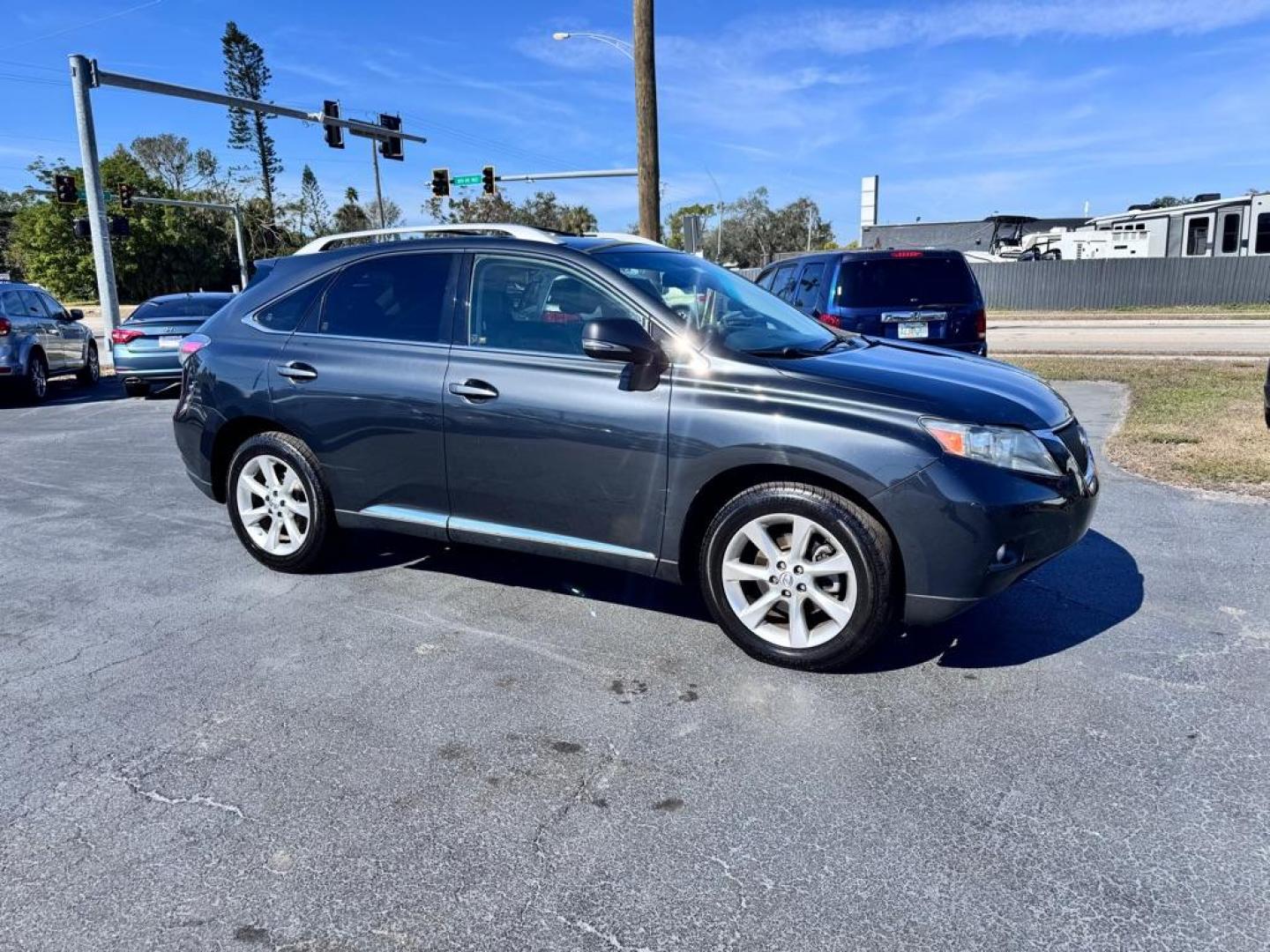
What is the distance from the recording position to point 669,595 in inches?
190

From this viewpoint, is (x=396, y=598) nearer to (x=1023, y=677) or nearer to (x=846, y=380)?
(x=846, y=380)

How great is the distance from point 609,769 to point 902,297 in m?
7.14

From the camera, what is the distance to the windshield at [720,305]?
4.21 m

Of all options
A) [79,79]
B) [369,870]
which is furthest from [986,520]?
[79,79]

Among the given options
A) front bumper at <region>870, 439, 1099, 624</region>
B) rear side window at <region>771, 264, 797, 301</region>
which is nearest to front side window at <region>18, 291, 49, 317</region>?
rear side window at <region>771, 264, 797, 301</region>

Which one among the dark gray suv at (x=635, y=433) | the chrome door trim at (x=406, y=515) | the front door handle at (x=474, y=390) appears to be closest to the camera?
the dark gray suv at (x=635, y=433)

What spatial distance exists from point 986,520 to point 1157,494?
388 cm

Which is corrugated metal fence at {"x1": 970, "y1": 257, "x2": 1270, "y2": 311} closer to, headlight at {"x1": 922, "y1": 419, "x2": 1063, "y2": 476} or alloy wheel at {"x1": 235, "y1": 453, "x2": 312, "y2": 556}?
headlight at {"x1": 922, "y1": 419, "x2": 1063, "y2": 476}

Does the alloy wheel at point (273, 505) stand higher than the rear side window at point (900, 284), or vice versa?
the rear side window at point (900, 284)

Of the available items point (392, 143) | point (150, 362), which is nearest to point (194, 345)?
point (150, 362)

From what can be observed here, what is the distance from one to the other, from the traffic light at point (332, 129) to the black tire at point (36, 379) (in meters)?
12.6

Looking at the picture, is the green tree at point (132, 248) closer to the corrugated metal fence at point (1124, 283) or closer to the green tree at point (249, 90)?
the green tree at point (249, 90)

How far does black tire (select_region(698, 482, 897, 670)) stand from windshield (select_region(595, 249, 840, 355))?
701 millimetres

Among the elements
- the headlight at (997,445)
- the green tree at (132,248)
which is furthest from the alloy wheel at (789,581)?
the green tree at (132,248)
